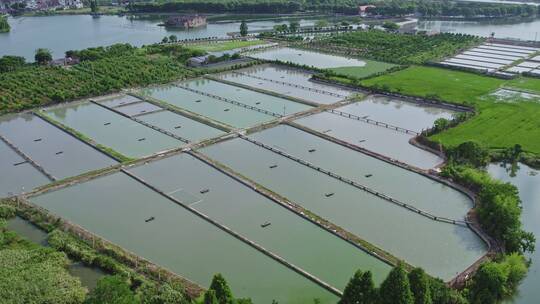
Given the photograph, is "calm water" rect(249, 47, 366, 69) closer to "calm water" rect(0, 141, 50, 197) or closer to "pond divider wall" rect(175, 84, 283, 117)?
"pond divider wall" rect(175, 84, 283, 117)

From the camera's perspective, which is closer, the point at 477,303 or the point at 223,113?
the point at 477,303

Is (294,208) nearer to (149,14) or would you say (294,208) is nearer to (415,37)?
(415,37)

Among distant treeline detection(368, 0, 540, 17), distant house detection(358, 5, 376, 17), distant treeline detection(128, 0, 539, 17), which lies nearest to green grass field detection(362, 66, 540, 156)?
distant treeline detection(368, 0, 540, 17)

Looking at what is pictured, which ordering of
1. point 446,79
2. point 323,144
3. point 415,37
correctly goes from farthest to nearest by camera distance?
point 415,37 → point 446,79 → point 323,144

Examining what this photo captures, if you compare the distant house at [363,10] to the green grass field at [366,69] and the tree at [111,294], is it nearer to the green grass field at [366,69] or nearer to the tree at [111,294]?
the green grass field at [366,69]

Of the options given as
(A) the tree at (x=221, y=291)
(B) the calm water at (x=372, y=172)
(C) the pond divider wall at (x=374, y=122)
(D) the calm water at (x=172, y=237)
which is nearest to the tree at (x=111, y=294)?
(A) the tree at (x=221, y=291)

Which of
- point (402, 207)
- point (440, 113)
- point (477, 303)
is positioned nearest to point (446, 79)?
point (440, 113)

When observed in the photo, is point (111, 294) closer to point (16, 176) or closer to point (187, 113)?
point (16, 176)
